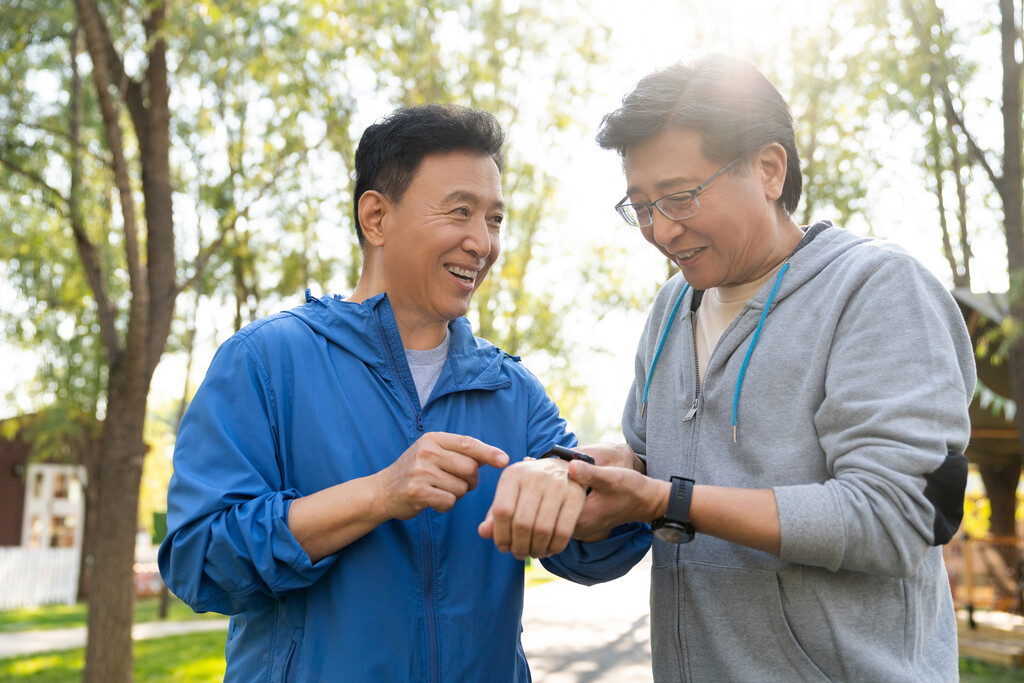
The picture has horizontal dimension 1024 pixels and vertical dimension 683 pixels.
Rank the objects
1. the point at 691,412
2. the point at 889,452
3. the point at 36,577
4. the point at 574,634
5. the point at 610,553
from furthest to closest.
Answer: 1. the point at 36,577
2. the point at 574,634
3. the point at 610,553
4. the point at 691,412
5. the point at 889,452

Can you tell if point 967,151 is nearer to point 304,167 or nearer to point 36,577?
point 304,167

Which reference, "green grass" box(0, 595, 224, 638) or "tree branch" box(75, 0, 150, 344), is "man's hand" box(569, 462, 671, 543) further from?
"green grass" box(0, 595, 224, 638)

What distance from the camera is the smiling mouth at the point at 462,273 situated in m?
2.71

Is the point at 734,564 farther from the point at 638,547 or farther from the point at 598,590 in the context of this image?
the point at 598,590

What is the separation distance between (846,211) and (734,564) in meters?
11.1

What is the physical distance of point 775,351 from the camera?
2248 millimetres

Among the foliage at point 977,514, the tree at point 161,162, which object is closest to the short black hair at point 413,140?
the tree at point 161,162

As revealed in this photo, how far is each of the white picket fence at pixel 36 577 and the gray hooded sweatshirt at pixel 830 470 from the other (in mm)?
23908

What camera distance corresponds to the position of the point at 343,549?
2.30 m

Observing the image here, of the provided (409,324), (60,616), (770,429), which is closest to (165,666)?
(60,616)

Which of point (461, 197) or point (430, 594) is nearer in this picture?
point (430, 594)

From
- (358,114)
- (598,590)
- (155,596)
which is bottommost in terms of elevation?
(155,596)

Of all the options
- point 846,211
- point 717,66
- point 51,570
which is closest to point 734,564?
point 717,66

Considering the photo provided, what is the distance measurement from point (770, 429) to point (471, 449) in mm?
750
